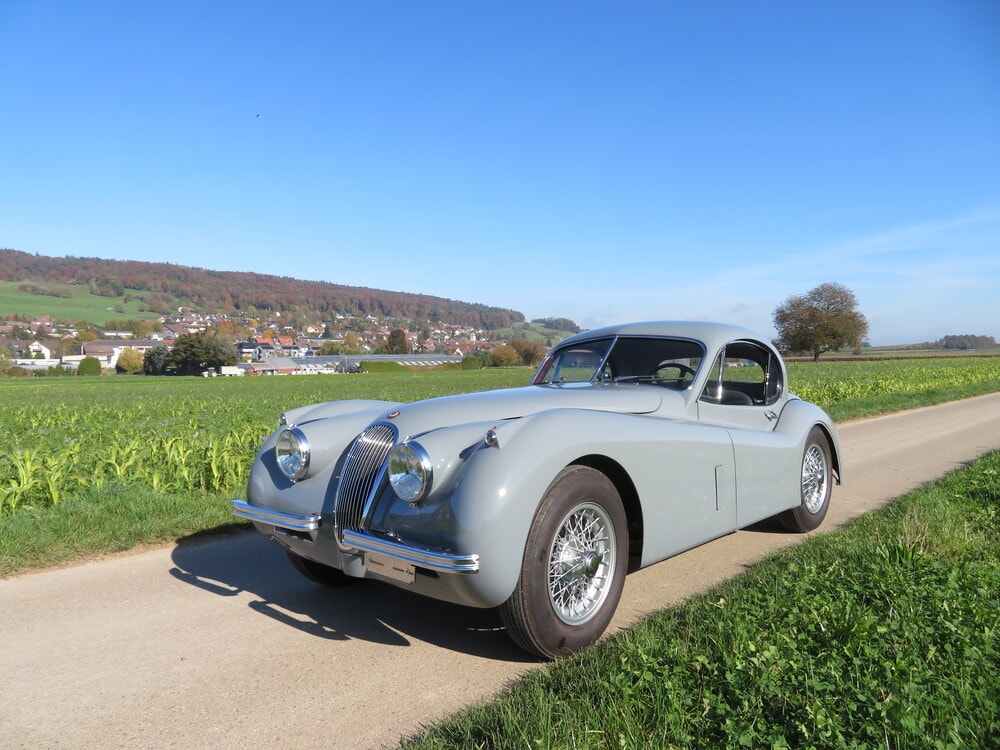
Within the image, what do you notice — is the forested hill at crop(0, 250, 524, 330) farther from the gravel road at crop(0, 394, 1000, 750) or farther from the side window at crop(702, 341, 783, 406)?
the side window at crop(702, 341, 783, 406)

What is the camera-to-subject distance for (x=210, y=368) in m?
86.8

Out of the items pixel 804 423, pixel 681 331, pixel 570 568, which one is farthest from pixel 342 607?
pixel 804 423

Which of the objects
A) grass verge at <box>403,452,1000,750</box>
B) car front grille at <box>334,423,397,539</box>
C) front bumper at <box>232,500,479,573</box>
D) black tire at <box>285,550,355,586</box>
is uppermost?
car front grille at <box>334,423,397,539</box>

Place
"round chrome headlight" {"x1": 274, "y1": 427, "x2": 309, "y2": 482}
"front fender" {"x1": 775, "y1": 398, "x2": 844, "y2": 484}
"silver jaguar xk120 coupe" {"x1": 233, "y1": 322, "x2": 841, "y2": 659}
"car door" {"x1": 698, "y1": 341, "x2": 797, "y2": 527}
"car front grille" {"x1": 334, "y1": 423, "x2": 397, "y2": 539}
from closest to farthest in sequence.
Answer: "silver jaguar xk120 coupe" {"x1": 233, "y1": 322, "x2": 841, "y2": 659}, "car front grille" {"x1": 334, "y1": 423, "x2": 397, "y2": 539}, "round chrome headlight" {"x1": 274, "y1": 427, "x2": 309, "y2": 482}, "car door" {"x1": 698, "y1": 341, "x2": 797, "y2": 527}, "front fender" {"x1": 775, "y1": 398, "x2": 844, "y2": 484}

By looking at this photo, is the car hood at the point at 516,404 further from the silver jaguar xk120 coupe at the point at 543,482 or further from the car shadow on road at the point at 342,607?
the car shadow on road at the point at 342,607

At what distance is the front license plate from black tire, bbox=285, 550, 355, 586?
1147mm

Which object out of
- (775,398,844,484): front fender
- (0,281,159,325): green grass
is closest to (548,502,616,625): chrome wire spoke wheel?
(775,398,844,484): front fender

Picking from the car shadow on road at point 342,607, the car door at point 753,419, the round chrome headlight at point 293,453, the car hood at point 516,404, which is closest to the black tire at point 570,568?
the car shadow on road at point 342,607

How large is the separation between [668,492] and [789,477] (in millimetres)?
1630

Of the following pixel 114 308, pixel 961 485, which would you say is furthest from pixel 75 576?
pixel 114 308

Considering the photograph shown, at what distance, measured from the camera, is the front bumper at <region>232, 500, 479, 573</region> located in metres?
2.69

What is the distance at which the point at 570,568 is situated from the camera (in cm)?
312

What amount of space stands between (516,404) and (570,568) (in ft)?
3.31

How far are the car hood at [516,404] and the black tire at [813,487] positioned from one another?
70.4 inches
